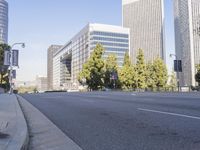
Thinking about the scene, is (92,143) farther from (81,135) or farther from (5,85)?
(5,85)

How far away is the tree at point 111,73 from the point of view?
268ft

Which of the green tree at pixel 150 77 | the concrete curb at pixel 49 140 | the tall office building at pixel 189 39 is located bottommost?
the concrete curb at pixel 49 140

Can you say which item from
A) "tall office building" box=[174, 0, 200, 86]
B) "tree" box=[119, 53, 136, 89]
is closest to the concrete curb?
"tree" box=[119, 53, 136, 89]

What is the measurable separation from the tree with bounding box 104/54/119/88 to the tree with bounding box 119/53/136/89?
1.50 metres

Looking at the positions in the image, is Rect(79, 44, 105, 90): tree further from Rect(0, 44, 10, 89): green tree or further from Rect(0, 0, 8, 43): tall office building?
Rect(0, 0, 8, 43): tall office building

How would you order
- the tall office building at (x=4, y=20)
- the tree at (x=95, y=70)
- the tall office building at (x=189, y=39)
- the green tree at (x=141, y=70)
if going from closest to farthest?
the tree at (x=95, y=70)
the green tree at (x=141, y=70)
the tall office building at (x=189, y=39)
the tall office building at (x=4, y=20)

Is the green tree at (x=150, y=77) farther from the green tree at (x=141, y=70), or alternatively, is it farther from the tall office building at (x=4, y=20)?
the tall office building at (x=4, y=20)

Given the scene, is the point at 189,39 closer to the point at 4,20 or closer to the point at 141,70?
the point at 4,20

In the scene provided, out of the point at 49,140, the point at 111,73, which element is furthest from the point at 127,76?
the point at 49,140

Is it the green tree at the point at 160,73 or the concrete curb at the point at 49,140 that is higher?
the green tree at the point at 160,73

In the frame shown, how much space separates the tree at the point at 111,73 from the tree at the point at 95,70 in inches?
66.6

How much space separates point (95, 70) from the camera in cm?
7975

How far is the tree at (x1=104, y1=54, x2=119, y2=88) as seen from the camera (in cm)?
8175

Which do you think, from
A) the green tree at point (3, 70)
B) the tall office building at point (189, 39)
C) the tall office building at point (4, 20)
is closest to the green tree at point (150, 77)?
the green tree at point (3, 70)
